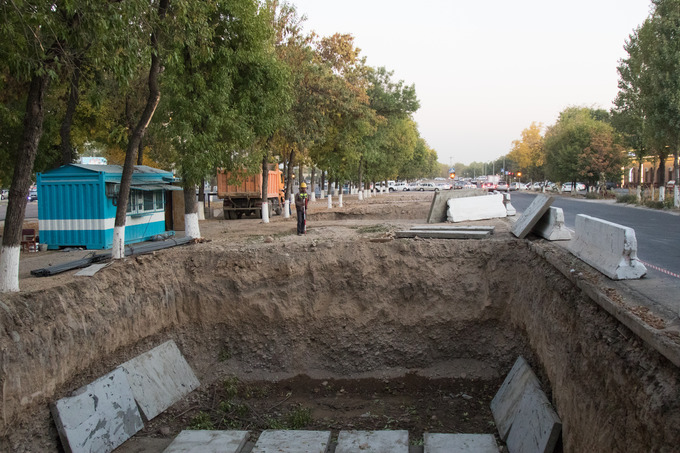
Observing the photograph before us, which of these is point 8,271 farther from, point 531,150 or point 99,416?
point 531,150

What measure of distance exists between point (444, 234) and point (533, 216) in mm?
2106

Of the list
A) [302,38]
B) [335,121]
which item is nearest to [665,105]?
[335,121]

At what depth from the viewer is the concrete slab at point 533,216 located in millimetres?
10086

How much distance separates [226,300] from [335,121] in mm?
14441

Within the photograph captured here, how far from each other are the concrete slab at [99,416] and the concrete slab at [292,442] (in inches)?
82.3

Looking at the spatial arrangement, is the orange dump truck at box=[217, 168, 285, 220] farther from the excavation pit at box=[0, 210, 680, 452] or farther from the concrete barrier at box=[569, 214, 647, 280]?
the concrete barrier at box=[569, 214, 647, 280]

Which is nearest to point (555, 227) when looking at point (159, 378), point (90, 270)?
point (159, 378)

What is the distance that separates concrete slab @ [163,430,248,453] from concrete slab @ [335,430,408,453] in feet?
4.60

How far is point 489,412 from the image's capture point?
862 cm

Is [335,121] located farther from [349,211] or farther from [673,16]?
[673,16]

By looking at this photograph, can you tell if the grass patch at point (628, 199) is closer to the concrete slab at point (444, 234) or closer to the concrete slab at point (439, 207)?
the concrete slab at point (439, 207)

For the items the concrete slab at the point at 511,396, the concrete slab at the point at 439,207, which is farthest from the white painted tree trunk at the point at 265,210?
the concrete slab at the point at 511,396

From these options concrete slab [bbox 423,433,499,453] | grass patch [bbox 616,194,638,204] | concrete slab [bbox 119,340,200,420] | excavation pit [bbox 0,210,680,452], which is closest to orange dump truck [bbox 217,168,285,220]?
excavation pit [bbox 0,210,680,452]

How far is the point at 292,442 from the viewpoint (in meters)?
7.29
